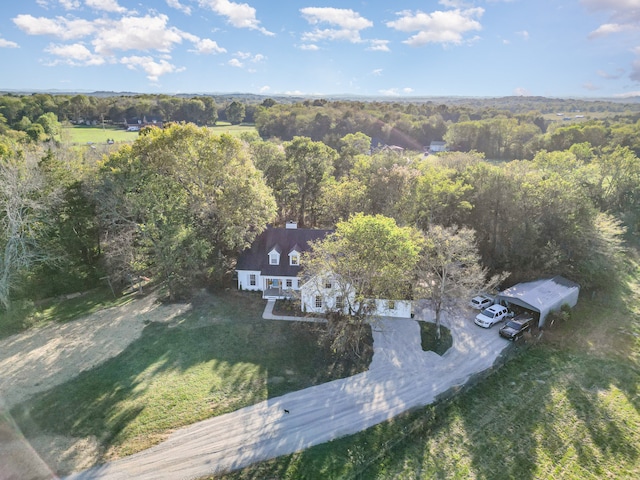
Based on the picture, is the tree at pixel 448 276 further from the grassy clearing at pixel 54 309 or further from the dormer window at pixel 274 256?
the grassy clearing at pixel 54 309

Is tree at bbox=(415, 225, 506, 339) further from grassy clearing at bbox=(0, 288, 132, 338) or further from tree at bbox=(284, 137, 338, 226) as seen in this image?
grassy clearing at bbox=(0, 288, 132, 338)

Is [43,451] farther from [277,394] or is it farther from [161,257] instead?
[161,257]

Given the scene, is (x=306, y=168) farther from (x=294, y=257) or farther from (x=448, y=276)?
(x=448, y=276)

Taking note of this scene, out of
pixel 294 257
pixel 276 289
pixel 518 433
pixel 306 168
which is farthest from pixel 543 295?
pixel 306 168

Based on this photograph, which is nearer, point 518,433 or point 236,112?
point 518,433

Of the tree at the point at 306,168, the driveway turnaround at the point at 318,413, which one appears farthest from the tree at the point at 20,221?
the tree at the point at 306,168

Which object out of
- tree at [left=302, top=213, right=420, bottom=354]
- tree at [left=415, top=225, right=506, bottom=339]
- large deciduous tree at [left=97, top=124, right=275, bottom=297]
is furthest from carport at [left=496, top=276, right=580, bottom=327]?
large deciduous tree at [left=97, top=124, right=275, bottom=297]
